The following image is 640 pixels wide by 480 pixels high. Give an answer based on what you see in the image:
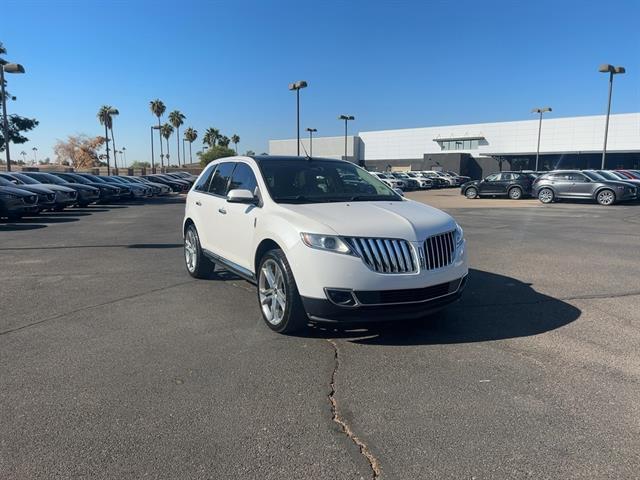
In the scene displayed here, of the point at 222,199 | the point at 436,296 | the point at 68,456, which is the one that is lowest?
the point at 68,456

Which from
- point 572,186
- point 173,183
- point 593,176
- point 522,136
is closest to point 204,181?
point 572,186

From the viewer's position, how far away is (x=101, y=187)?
79.7 feet

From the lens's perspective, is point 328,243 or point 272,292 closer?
point 328,243

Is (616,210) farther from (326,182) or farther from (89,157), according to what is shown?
(89,157)

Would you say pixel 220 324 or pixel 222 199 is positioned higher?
pixel 222 199

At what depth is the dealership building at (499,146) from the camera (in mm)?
63906

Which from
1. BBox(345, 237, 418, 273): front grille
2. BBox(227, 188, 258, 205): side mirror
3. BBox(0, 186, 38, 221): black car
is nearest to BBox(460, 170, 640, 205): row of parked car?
BBox(345, 237, 418, 273): front grille

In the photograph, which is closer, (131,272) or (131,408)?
(131,408)

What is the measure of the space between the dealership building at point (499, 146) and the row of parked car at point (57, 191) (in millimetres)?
35132

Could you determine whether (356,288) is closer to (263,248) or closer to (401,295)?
(401,295)

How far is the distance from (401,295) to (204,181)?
4.09 meters

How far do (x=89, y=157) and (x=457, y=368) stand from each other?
13205cm

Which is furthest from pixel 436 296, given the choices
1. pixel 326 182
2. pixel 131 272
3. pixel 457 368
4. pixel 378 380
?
pixel 131 272

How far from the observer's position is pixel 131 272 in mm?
7980
